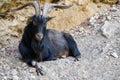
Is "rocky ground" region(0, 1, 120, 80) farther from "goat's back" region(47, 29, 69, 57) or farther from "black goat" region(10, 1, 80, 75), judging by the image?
"goat's back" region(47, 29, 69, 57)

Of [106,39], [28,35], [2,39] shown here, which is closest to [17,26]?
[2,39]

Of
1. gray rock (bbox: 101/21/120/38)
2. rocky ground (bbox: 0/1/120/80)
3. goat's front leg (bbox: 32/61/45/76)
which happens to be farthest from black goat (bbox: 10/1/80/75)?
gray rock (bbox: 101/21/120/38)

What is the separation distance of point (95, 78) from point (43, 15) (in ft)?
4.90

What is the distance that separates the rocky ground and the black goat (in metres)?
0.18

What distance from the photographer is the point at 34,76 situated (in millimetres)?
7039

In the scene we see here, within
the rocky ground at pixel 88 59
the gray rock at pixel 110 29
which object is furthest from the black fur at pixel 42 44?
the gray rock at pixel 110 29

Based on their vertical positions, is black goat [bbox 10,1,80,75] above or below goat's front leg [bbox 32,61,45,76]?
above

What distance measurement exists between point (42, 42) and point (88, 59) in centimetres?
112

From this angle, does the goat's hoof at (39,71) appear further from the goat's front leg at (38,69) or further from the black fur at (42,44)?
the black fur at (42,44)

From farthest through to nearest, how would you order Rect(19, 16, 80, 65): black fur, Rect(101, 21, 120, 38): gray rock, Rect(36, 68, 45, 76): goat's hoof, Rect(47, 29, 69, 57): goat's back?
Rect(101, 21, 120, 38): gray rock
Rect(47, 29, 69, 57): goat's back
Rect(19, 16, 80, 65): black fur
Rect(36, 68, 45, 76): goat's hoof

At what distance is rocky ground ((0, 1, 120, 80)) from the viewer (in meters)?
7.14

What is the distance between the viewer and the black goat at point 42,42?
7.15 meters

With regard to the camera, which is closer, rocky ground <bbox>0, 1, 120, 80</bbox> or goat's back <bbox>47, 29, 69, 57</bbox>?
rocky ground <bbox>0, 1, 120, 80</bbox>

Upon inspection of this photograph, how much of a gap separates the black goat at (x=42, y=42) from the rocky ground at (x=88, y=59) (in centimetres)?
18
